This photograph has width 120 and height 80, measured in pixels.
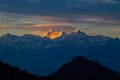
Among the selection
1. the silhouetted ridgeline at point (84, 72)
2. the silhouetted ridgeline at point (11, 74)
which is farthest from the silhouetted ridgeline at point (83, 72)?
the silhouetted ridgeline at point (11, 74)

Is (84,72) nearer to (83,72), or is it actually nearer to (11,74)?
(83,72)

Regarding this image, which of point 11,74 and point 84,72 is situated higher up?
point 11,74

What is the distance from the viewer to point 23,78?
300 ft

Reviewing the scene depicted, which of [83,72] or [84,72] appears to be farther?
[83,72]

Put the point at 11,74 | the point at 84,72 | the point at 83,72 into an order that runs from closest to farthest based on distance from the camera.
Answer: the point at 11,74, the point at 84,72, the point at 83,72

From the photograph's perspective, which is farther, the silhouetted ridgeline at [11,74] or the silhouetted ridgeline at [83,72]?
the silhouetted ridgeline at [83,72]

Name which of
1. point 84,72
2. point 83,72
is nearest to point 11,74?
point 84,72

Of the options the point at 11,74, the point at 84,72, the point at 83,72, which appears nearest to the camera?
the point at 11,74

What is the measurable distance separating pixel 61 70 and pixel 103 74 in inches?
496

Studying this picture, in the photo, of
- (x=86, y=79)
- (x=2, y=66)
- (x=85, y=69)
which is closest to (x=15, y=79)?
(x=2, y=66)

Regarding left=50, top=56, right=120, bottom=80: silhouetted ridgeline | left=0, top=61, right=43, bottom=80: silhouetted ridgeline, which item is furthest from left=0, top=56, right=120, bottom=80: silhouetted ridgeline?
left=0, top=61, right=43, bottom=80: silhouetted ridgeline

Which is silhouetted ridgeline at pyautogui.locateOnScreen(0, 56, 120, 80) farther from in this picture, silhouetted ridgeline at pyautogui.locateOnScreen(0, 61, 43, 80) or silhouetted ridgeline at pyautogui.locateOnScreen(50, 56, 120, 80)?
silhouetted ridgeline at pyautogui.locateOnScreen(0, 61, 43, 80)

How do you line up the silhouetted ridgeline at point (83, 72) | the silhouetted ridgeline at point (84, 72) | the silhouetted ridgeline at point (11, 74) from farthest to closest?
the silhouetted ridgeline at point (84, 72)
the silhouetted ridgeline at point (83, 72)
the silhouetted ridgeline at point (11, 74)

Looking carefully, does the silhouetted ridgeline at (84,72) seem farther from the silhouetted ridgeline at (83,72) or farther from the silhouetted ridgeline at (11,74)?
the silhouetted ridgeline at (11,74)
